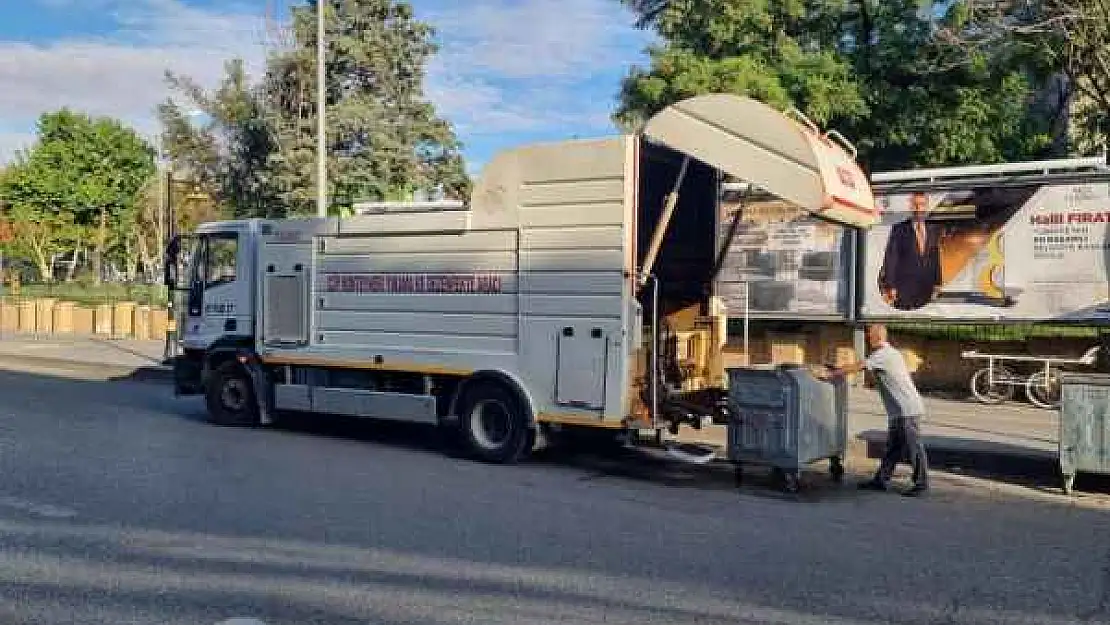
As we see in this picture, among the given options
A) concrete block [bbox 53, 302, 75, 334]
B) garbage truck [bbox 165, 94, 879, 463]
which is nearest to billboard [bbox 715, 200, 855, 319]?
garbage truck [bbox 165, 94, 879, 463]

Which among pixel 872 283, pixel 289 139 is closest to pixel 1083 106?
pixel 872 283

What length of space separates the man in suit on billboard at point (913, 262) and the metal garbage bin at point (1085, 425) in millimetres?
4893

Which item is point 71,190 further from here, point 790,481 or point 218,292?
point 790,481

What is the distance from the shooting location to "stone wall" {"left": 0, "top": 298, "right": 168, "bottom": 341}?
27.2 meters

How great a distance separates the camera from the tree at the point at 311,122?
24.2 metres

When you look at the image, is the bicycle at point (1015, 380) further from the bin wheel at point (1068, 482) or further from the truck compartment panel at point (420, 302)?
the truck compartment panel at point (420, 302)

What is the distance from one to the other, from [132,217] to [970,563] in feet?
150

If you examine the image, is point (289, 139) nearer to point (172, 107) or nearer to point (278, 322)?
point (172, 107)

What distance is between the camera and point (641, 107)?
1906 centimetres

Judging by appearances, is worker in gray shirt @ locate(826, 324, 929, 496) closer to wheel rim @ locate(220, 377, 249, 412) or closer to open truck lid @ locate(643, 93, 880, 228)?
open truck lid @ locate(643, 93, 880, 228)

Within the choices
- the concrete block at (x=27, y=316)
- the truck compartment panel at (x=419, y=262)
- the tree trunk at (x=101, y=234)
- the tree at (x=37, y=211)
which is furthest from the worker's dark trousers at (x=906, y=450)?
the tree at (x=37, y=211)

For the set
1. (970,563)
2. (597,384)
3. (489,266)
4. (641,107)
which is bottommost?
(970,563)

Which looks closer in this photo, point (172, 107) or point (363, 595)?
point (363, 595)

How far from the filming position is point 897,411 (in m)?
9.20
